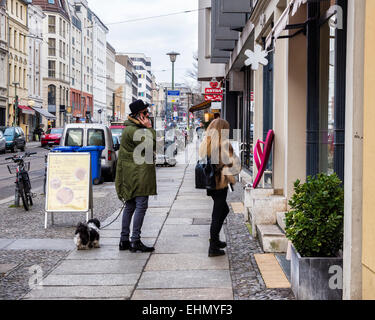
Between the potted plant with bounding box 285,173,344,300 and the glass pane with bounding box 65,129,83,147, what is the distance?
13755mm

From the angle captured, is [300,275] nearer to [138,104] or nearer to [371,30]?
[371,30]

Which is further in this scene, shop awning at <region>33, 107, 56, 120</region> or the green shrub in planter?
shop awning at <region>33, 107, 56, 120</region>

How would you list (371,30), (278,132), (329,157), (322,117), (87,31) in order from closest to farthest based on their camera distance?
(371,30) < (329,157) < (322,117) < (278,132) < (87,31)

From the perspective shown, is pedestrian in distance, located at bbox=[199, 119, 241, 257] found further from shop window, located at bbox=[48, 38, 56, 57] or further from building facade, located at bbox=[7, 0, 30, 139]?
shop window, located at bbox=[48, 38, 56, 57]

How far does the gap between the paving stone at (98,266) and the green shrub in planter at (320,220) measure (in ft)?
7.05

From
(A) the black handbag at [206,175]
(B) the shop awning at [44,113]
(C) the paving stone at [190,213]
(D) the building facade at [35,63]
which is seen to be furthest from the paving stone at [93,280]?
(B) the shop awning at [44,113]

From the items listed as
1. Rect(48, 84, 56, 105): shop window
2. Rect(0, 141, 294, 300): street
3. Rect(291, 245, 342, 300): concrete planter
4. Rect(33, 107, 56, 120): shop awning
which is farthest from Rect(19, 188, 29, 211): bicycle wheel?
Rect(48, 84, 56, 105): shop window

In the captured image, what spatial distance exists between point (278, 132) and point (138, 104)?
8.59 ft

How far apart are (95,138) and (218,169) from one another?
1145cm

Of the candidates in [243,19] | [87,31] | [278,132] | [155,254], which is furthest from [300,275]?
[87,31]

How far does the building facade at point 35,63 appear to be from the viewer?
68875 mm

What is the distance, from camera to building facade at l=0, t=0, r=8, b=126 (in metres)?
56.9

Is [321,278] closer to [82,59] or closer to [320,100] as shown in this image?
[320,100]
